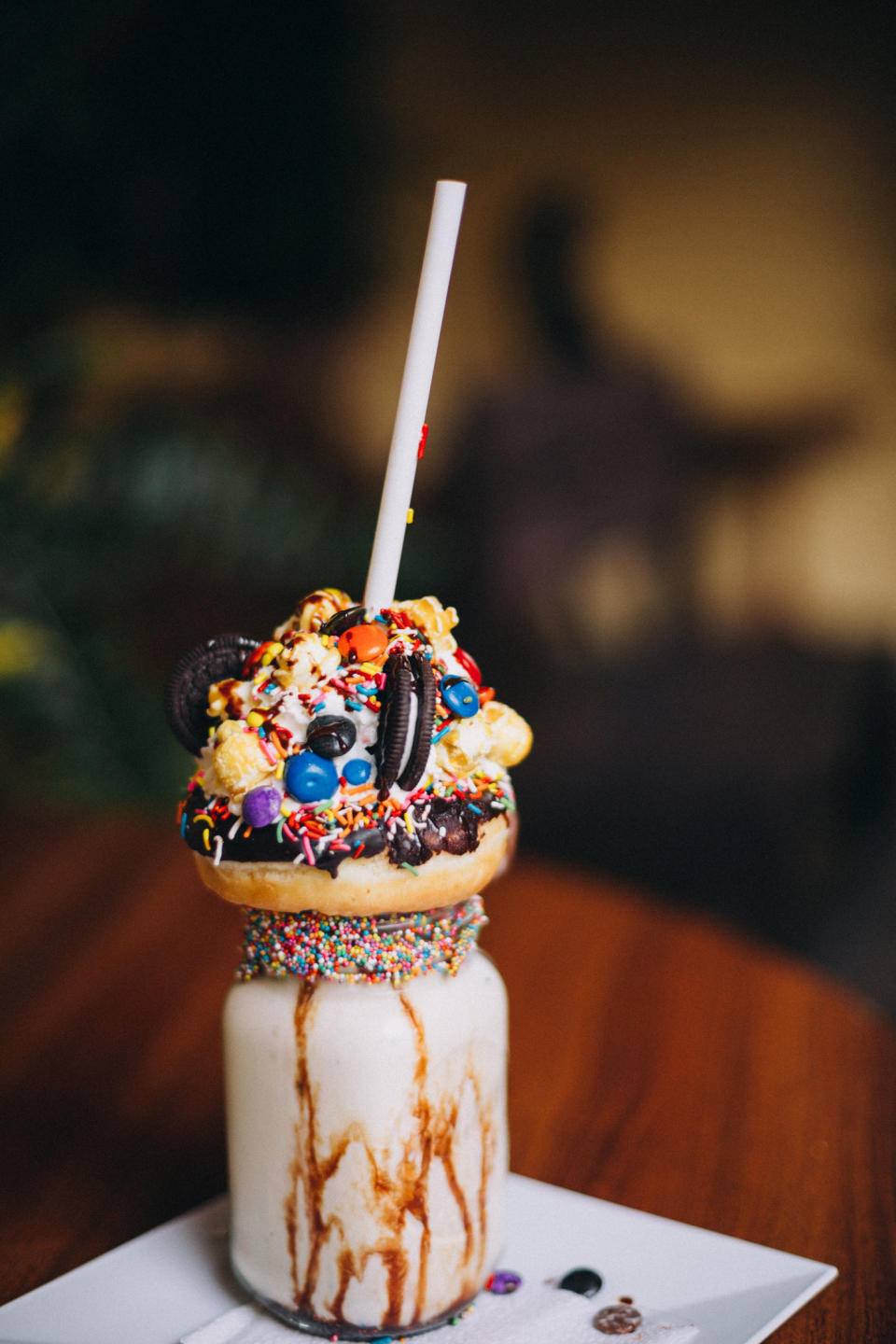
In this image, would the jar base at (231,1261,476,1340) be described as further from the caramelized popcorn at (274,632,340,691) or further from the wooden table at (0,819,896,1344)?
the caramelized popcorn at (274,632,340,691)

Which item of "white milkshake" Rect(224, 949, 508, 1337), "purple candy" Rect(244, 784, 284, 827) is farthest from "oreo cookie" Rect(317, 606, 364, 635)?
"white milkshake" Rect(224, 949, 508, 1337)

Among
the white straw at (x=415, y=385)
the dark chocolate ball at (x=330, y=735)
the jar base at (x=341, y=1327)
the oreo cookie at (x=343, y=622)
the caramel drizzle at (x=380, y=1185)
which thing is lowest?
the jar base at (x=341, y=1327)

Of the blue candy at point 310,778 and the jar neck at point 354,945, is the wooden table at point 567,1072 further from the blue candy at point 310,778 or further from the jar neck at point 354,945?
the blue candy at point 310,778

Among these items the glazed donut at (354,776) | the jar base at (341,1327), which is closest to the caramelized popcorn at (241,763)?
the glazed donut at (354,776)

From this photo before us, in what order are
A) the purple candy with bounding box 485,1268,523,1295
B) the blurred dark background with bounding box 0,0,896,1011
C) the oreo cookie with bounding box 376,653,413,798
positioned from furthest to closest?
the blurred dark background with bounding box 0,0,896,1011
the purple candy with bounding box 485,1268,523,1295
the oreo cookie with bounding box 376,653,413,798

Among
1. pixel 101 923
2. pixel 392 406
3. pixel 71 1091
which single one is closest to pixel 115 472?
pixel 101 923

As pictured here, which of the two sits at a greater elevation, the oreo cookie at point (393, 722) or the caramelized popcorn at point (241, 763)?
the oreo cookie at point (393, 722)
